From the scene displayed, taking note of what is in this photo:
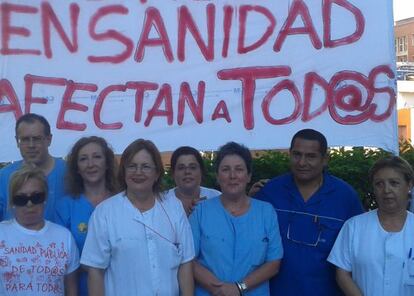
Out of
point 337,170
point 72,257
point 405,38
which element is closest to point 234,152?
point 72,257

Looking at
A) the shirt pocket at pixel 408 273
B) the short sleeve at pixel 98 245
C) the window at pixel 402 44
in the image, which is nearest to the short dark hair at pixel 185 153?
the short sleeve at pixel 98 245

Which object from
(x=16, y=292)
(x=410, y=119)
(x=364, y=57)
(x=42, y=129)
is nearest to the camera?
(x=16, y=292)

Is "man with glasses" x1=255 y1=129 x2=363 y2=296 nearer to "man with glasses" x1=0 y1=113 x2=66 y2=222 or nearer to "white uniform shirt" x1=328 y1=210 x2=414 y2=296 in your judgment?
"white uniform shirt" x1=328 y1=210 x2=414 y2=296

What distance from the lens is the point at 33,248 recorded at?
11.1 feet

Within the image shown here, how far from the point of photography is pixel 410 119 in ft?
75.8

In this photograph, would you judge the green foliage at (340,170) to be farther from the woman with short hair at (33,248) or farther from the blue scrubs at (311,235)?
the woman with short hair at (33,248)

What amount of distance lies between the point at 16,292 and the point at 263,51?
2.00m

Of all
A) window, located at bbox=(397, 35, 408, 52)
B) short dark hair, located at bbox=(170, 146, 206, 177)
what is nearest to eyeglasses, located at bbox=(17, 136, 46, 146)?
short dark hair, located at bbox=(170, 146, 206, 177)

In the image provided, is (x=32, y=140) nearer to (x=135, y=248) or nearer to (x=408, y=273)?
(x=135, y=248)

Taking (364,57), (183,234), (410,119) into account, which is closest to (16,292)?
(183,234)

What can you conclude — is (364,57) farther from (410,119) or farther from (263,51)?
(410,119)

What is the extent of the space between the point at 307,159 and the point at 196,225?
0.71m

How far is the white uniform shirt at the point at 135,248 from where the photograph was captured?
334 centimetres

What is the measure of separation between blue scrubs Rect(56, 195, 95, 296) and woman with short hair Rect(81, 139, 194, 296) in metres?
0.23
